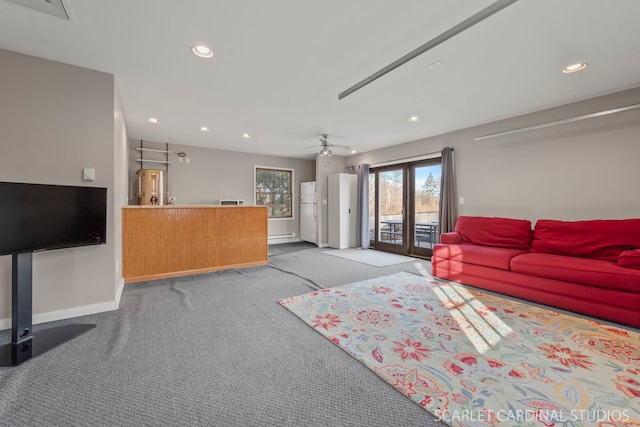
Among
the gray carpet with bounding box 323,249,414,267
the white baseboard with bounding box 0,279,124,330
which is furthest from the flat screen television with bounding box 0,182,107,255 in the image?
the gray carpet with bounding box 323,249,414,267

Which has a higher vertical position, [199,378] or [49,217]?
Answer: [49,217]

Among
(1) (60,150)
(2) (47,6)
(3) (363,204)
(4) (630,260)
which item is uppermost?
(2) (47,6)

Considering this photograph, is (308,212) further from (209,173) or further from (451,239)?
(451,239)

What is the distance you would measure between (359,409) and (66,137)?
3.50 metres

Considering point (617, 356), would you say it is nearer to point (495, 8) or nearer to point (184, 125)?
point (495, 8)

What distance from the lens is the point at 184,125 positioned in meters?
4.71

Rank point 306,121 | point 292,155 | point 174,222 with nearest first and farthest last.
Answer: point 174,222 < point 306,121 < point 292,155

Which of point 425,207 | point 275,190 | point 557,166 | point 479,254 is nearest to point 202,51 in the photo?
point 479,254

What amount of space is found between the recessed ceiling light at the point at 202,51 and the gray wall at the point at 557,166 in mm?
4416

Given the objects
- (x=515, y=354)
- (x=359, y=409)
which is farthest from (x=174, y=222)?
(x=515, y=354)

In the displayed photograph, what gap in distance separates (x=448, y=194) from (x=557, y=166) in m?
1.58

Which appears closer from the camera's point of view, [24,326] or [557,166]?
[24,326]

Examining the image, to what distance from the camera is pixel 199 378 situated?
5.61 ft

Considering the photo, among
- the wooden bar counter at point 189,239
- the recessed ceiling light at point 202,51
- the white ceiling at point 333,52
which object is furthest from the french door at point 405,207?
the recessed ceiling light at point 202,51
